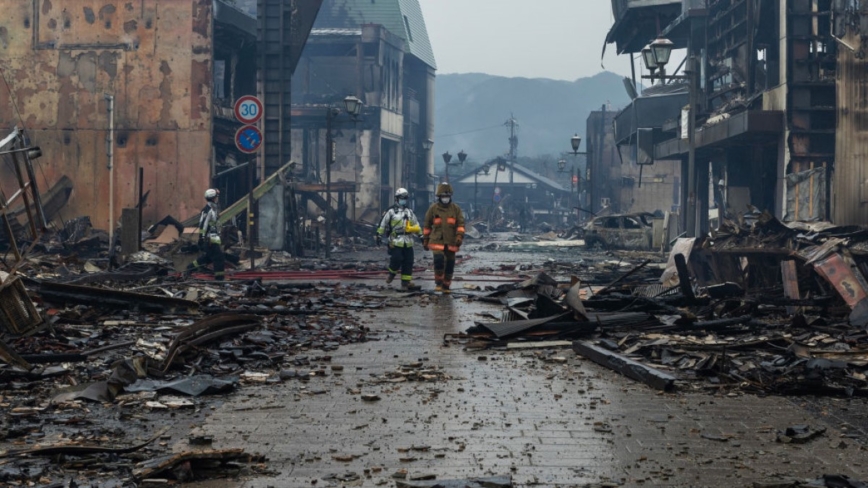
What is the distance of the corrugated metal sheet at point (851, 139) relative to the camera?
22.4 m

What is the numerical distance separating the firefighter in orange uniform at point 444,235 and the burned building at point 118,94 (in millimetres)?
17237

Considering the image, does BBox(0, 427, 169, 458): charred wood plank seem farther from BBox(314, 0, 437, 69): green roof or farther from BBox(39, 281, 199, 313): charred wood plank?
BBox(314, 0, 437, 69): green roof

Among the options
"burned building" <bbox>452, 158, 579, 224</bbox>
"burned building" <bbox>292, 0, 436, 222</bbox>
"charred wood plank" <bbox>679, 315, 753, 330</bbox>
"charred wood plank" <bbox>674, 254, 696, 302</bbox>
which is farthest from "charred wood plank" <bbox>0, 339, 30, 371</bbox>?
"burned building" <bbox>452, 158, 579, 224</bbox>

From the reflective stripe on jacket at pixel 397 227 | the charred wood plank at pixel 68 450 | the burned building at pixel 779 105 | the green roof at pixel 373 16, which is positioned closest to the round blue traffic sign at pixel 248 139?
the reflective stripe on jacket at pixel 397 227

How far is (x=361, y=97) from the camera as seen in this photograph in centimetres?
6806

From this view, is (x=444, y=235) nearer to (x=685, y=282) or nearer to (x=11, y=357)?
(x=685, y=282)

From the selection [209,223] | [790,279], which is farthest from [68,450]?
[209,223]

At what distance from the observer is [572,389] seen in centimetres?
829

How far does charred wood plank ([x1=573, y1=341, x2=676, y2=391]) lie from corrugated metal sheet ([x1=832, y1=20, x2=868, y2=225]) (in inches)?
544

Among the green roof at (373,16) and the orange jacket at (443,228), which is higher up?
the green roof at (373,16)

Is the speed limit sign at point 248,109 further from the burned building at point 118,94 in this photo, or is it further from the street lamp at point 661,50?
the burned building at point 118,94

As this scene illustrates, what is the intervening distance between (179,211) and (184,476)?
29.6 meters

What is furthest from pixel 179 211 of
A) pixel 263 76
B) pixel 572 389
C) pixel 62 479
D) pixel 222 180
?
pixel 62 479

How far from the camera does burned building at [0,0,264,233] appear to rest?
33969 mm
